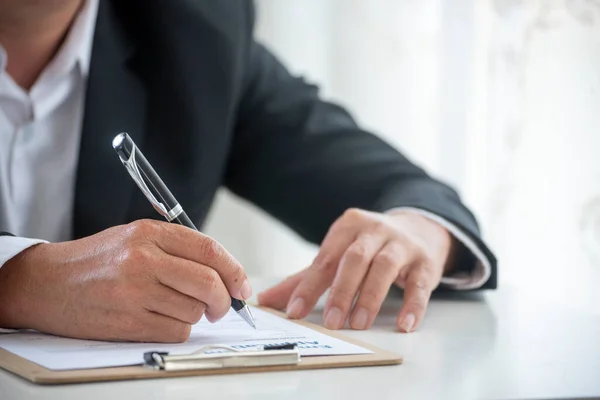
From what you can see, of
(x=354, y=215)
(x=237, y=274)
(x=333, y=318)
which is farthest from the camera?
(x=354, y=215)

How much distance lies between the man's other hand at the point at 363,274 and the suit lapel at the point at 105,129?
1.07ft

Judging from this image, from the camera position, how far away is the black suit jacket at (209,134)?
1177 mm

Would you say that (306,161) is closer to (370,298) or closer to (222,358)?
(370,298)

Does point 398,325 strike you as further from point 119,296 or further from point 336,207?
point 336,207

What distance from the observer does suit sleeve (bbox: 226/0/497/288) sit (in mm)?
1259

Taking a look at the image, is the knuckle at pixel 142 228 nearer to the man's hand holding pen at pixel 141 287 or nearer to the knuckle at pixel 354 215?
the man's hand holding pen at pixel 141 287

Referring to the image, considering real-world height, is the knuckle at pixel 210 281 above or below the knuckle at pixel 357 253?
below

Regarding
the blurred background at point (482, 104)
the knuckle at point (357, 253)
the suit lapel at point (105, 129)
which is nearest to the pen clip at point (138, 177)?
the knuckle at point (357, 253)

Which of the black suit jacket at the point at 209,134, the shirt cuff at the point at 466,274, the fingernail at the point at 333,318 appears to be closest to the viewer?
the fingernail at the point at 333,318

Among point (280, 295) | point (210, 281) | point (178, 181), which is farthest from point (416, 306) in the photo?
point (178, 181)

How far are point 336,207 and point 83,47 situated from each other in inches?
17.3

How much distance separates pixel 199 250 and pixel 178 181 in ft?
1.82

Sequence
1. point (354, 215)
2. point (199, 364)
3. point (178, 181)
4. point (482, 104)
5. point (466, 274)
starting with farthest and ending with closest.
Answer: point (482, 104) → point (178, 181) → point (466, 274) → point (354, 215) → point (199, 364)

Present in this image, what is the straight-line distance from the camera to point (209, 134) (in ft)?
4.23
